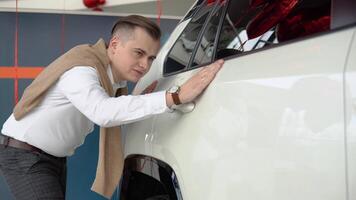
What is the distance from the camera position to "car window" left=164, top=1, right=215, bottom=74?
1.98 meters

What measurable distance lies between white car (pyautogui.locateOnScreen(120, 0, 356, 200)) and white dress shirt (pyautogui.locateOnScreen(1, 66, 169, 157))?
16 cm

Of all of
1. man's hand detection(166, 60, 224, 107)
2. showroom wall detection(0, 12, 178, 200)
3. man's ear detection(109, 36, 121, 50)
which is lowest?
showroom wall detection(0, 12, 178, 200)

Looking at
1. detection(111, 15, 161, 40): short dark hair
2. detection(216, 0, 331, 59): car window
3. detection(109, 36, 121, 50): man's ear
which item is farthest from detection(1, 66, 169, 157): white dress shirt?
detection(216, 0, 331, 59): car window

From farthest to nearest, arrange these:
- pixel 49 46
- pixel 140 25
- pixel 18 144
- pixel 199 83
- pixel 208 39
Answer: pixel 49 46, pixel 18 144, pixel 140 25, pixel 208 39, pixel 199 83

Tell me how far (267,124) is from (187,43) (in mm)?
1020

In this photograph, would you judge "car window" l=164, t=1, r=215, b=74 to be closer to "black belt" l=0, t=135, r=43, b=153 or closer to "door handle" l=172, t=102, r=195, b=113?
Result: "door handle" l=172, t=102, r=195, b=113

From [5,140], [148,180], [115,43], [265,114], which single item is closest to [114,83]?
[115,43]

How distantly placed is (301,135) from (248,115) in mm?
211

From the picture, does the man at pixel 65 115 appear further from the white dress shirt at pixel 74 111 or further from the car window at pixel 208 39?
the car window at pixel 208 39

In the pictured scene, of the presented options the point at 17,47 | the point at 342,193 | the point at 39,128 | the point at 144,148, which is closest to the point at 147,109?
the point at 144,148

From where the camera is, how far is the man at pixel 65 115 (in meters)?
1.89

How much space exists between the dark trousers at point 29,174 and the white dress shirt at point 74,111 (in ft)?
0.20

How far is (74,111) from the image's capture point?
6.67ft

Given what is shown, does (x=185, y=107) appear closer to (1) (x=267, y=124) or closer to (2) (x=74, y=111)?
(1) (x=267, y=124)
